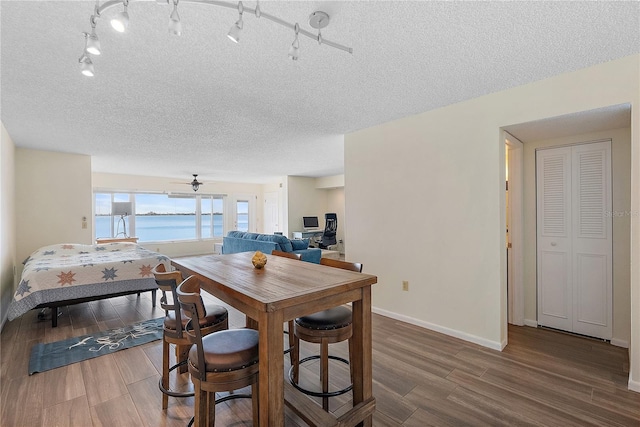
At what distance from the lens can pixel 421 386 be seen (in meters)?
2.11

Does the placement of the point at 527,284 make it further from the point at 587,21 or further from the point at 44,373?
the point at 44,373

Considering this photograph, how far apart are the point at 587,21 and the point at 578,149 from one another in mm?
1721

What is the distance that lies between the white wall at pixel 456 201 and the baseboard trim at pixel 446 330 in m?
0.01

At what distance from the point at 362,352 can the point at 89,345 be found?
2777 mm

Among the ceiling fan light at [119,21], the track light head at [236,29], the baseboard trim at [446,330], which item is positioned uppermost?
the track light head at [236,29]

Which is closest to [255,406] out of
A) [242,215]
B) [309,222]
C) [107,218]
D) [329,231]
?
[329,231]

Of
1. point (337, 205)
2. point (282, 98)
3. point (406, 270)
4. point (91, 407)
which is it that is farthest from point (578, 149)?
point (337, 205)

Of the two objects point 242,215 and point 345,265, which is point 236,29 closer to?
point 345,265

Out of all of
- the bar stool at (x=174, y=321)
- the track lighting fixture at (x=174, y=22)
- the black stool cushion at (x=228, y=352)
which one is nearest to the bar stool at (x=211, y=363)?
the black stool cushion at (x=228, y=352)

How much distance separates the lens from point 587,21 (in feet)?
5.56

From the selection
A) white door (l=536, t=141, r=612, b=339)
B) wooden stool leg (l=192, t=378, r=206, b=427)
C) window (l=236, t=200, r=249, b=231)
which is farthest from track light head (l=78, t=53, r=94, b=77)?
window (l=236, t=200, r=249, b=231)

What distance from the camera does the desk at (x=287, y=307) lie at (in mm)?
1296

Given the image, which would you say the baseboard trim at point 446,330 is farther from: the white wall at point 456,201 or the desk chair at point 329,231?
the desk chair at point 329,231

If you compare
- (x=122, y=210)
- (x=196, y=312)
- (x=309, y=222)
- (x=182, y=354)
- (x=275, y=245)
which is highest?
(x=122, y=210)
